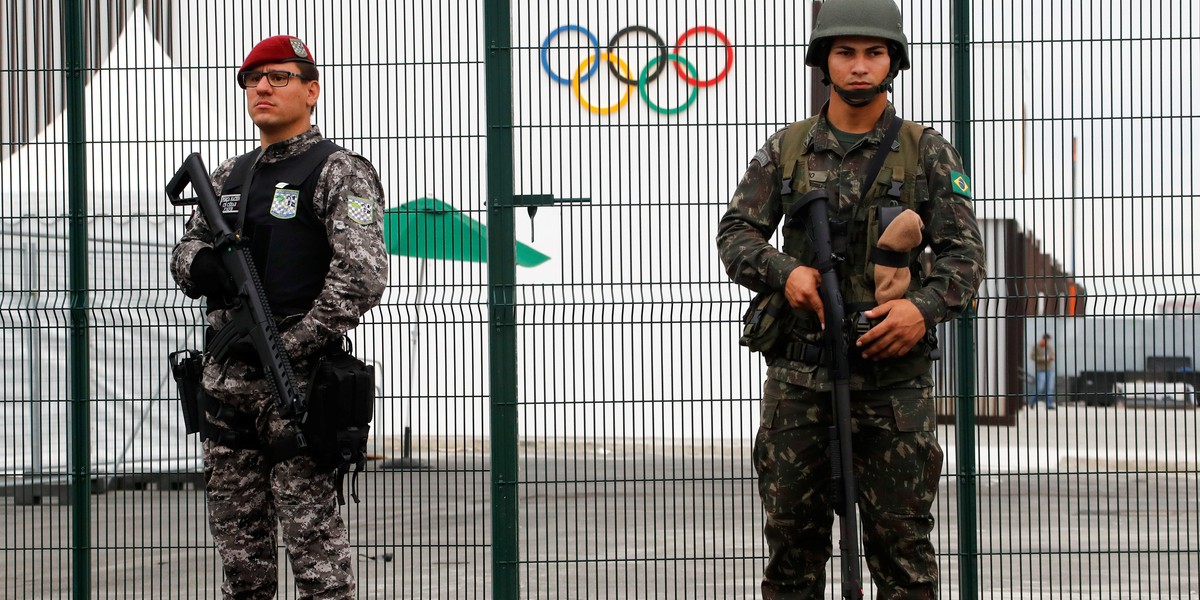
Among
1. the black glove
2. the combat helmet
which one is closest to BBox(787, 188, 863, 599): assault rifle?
the combat helmet

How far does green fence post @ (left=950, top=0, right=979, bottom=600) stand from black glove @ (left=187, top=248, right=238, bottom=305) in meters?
2.74

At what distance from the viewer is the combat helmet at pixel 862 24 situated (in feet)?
12.8

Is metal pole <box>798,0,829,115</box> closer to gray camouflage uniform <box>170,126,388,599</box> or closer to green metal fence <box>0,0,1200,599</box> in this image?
green metal fence <box>0,0,1200,599</box>

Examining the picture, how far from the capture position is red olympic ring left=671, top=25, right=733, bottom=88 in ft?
17.8

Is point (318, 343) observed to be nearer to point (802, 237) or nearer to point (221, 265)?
point (221, 265)

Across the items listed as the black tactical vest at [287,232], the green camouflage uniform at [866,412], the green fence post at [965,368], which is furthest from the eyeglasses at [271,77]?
the green fence post at [965,368]

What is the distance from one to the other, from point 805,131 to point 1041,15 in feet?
6.21

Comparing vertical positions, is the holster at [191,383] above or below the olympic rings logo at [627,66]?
below

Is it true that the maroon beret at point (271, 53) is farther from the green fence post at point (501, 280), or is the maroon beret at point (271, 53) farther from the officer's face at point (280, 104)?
the green fence post at point (501, 280)

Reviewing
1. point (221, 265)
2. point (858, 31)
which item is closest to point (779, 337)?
point (858, 31)

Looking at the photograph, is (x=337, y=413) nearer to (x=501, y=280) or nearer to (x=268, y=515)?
(x=268, y=515)

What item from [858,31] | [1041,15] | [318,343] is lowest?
[318,343]

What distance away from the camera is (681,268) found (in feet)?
A: 18.0

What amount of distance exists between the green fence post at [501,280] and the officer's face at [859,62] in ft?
5.66
